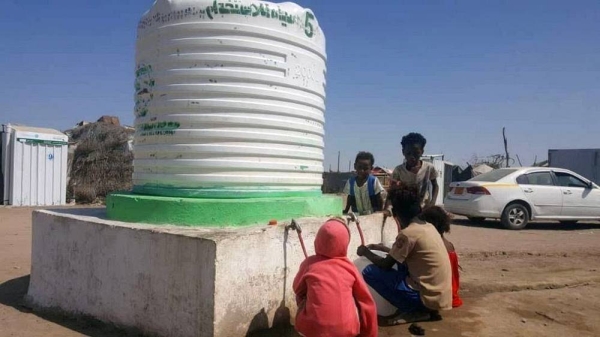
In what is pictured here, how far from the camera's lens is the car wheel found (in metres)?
10.6

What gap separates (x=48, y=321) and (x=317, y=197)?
2250 millimetres

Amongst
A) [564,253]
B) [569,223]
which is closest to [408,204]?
[564,253]

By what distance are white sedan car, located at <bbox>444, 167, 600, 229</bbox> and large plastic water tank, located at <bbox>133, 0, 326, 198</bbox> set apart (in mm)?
7765

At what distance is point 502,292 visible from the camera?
16.5 feet

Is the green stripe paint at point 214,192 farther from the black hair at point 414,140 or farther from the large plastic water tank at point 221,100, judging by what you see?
the black hair at point 414,140

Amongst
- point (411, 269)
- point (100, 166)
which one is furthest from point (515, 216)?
point (100, 166)

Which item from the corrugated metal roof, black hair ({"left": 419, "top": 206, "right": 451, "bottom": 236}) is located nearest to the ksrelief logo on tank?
black hair ({"left": 419, "top": 206, "right": 451, "bottom": 236})

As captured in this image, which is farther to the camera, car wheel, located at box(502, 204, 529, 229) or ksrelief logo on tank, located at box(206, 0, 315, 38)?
car wheel, located at box(502, 204, 529, 229)

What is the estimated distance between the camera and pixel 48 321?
12.5 ft

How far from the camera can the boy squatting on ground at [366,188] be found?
5.17 m

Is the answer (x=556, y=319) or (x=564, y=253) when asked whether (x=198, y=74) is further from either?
(x=564, y=253)

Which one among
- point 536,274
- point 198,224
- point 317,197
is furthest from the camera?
point 536,274

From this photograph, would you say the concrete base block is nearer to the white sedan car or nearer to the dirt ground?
the dirt ground

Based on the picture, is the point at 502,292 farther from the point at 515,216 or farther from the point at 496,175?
the point at 496,175
